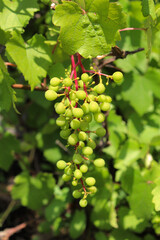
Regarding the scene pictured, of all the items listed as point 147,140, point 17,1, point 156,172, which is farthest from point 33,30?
point 156,172

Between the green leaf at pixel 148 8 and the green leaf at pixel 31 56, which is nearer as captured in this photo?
the green leaf at pixel 148 8

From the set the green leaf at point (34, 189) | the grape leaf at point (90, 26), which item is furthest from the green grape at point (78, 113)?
the green leaf at point (34, 189)

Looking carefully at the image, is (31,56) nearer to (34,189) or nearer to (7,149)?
(7,149)

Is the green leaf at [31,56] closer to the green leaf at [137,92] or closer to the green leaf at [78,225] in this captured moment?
the green leaf at [137,92]

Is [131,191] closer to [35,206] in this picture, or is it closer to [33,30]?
[35,206]

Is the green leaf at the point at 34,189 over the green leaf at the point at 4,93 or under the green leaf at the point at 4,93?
under

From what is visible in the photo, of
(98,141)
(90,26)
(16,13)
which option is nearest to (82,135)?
(90,26)

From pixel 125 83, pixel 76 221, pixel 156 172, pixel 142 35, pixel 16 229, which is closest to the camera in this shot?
pixel 156 172

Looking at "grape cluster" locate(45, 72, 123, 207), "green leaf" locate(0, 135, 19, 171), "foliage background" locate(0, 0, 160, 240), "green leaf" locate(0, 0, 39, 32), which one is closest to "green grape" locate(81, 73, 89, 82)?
"grape cluster" locate(45, 72, 123, 207)
